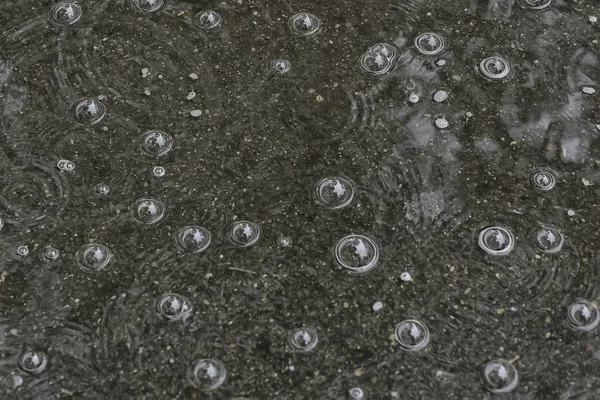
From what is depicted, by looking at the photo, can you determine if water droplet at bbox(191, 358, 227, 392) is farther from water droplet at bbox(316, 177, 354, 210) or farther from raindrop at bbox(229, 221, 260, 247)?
Result: water droplet at bbox(316, 177, 354, 210)

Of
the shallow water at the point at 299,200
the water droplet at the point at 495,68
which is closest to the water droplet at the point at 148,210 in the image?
the shallow water at the point at 299,200

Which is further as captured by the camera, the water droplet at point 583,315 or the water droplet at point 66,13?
the water droplet at point 66,13

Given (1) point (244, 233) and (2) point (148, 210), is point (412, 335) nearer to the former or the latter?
(1) point (244, 233)

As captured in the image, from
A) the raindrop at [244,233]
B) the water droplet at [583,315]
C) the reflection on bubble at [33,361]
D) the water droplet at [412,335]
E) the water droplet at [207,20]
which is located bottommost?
the reflection on bubble at [33,361]

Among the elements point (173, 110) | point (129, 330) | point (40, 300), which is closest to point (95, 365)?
point (129, 330)

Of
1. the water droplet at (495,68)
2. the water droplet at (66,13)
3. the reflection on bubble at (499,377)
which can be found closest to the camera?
the reflection on bubble at (499,377)

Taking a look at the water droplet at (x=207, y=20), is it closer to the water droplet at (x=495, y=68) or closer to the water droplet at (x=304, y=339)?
the water droplet at (x=495, y=68)
